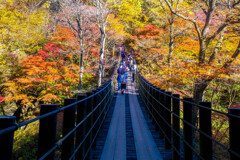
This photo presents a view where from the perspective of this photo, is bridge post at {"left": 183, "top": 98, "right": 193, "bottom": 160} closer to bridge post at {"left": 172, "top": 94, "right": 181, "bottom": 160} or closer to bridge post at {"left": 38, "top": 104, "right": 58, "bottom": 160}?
bridge post at {"left": 172, "top": 94, "right": 181, "bottom": 160}

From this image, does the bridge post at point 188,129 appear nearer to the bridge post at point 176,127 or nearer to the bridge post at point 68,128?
the bridge post at point 176,127

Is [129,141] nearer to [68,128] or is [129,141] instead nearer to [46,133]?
[68,128]

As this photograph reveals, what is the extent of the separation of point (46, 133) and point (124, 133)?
317 centimetres

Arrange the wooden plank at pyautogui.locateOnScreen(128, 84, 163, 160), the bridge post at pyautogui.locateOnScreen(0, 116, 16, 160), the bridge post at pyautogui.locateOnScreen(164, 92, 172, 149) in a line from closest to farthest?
1. the bridge post at pyautogui.locateOnScreen(0, 116, 16, 160)
2. the wooden plank at pyautogui.locateOnScreen(128, 84, 163, 160)
3. the bridge post at pyautogui.locateOnScreen(164, 92, 172, 149)

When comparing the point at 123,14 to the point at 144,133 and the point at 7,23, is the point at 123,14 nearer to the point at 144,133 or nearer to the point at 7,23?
the point at 7,23

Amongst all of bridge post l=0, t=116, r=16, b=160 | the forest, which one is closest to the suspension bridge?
bridge post l=0, t=116, r=16, b=160

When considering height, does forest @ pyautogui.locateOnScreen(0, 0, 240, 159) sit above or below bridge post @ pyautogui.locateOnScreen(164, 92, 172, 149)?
above

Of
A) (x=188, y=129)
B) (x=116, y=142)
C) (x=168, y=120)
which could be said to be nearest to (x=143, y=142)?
(x=116, y=142)

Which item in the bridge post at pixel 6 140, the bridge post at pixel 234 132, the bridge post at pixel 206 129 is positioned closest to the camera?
the bridge post at pixel 6 140

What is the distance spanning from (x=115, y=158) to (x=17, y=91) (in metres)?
11.5

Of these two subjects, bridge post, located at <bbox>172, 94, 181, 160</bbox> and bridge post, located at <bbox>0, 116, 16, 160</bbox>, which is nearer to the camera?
bridge post, located at <bbox>0, 116, 16, 160</bbox>

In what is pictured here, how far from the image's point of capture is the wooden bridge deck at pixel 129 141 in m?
3.15

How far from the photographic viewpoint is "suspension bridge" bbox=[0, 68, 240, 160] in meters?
1.33

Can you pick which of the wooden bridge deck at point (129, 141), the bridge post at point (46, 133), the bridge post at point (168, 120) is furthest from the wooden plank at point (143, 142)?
the bridge post at point (46, 133)
